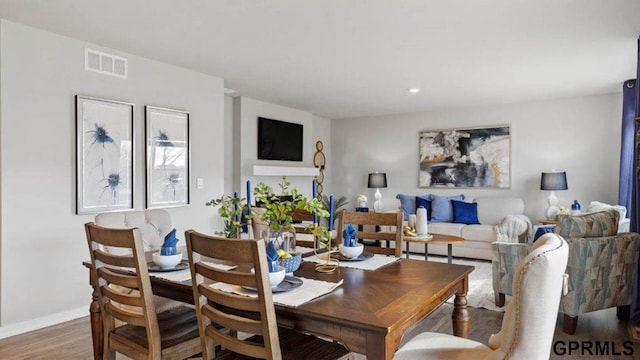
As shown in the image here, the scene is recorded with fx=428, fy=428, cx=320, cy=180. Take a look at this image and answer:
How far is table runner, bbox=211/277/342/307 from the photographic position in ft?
5.05

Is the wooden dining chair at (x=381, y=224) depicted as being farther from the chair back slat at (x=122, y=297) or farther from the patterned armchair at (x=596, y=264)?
the patterned armchair at (x=596, y=264)

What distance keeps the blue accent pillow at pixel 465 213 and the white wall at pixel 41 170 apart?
4727 mm

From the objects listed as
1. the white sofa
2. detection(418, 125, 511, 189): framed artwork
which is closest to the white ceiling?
detection(418, 125, 511, 189): framed artwork

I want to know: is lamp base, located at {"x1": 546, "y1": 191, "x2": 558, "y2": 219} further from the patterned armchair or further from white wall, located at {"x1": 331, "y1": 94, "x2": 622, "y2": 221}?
the patterned armchair

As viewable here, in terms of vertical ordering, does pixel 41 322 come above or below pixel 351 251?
below

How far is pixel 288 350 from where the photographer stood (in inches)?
67.6

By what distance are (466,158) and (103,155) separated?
537 centimetres

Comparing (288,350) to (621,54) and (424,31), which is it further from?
(621,54)

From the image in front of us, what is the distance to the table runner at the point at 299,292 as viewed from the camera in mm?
1538

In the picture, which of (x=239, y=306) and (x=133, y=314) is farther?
(x=133, y=314)

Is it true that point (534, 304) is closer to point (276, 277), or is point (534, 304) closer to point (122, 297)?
point (276, 277)

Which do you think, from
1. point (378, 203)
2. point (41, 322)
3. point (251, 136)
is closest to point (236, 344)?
point (41, 322)

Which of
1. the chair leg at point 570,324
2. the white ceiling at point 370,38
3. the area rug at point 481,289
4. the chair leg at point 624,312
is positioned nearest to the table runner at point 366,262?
the area rug at point 481,289

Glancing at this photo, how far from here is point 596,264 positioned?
125 inches
